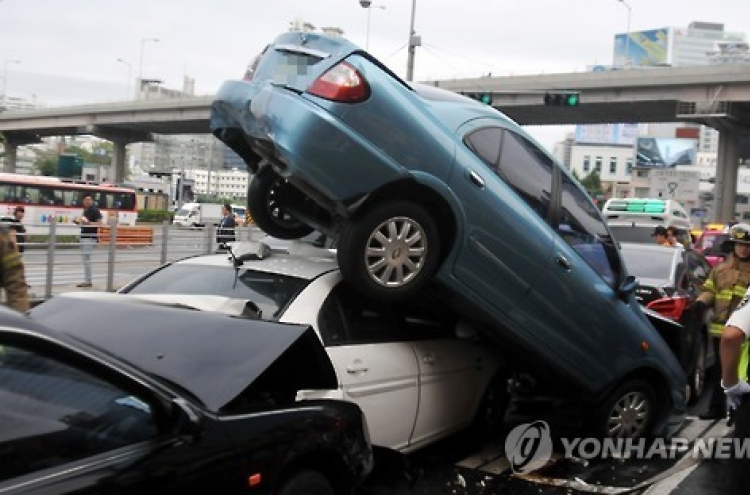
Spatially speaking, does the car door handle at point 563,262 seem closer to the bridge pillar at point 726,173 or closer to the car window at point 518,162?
the car window at point 518,162

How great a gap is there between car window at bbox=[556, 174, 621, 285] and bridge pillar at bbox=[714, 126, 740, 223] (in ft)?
148

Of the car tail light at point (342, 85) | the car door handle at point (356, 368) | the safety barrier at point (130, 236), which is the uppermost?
the car tail light at point (342, 85)

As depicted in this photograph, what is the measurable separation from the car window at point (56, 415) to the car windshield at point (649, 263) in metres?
6.24

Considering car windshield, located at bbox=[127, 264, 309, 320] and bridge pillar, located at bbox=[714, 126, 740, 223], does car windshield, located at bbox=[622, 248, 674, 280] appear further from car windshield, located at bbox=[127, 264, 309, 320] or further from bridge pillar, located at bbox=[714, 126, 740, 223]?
bridge pillar, located at bbox=[714, 126, 740, 223]

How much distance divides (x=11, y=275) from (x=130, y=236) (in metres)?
10.1

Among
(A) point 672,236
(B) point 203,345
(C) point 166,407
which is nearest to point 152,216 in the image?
(A) point 672,236

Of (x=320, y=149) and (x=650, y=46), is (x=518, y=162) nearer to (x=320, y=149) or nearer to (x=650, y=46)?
(x=320, y=149)

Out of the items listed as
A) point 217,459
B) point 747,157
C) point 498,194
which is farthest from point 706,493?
point 747,157

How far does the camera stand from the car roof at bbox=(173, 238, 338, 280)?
476 centimetres

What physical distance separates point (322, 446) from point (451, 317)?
2.23 meters

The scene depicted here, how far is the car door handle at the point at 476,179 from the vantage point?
4820mm

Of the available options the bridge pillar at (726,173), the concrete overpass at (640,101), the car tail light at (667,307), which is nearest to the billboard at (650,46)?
the concrete overpass at (640,101)

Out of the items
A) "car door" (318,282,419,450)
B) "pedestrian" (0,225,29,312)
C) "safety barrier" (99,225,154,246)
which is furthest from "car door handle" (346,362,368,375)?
"safety barrier" (99,225,154,246)

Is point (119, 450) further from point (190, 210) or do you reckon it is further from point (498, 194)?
point (190, 210)
